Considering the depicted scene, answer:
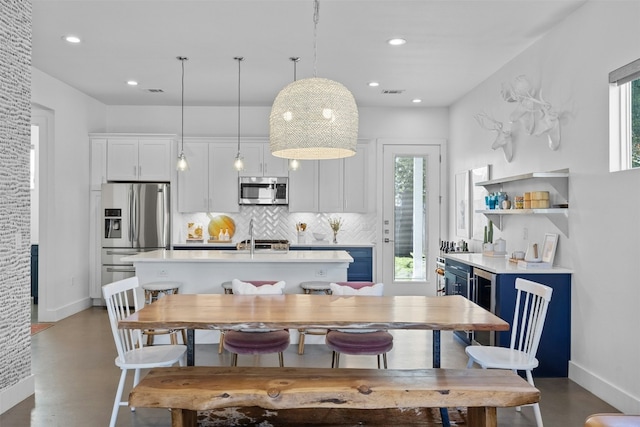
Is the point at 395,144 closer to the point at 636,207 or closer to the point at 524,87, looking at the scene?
the point at 524,87

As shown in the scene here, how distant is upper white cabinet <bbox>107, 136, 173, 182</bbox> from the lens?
697 centimetres

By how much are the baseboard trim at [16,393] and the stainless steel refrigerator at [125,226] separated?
3229mm

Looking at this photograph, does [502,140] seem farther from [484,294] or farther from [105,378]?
[105,378]

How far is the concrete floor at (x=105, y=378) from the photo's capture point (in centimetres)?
321

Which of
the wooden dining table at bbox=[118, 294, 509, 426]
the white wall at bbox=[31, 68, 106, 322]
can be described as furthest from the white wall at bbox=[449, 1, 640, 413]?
the white wall at bbox=[31, 68, 106, 322]

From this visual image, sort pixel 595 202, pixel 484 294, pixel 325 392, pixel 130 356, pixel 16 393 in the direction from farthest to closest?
pixel 484 294 → pixel 595 202 → pixel 16 393 → pixel 130 356 → pixel 325 392

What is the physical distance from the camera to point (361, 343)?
3.27m

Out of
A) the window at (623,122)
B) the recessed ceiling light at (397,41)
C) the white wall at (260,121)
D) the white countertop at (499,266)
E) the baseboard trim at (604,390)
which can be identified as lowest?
the baseboard trim at (604,390)

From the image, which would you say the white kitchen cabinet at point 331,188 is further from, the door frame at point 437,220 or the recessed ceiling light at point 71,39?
the recessed ceiling light at point 71,39

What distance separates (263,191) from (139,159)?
185cm

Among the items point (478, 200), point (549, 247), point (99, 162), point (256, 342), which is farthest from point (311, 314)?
point (99, 162)

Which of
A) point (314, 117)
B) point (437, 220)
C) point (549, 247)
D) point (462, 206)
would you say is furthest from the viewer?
point (437, 220)

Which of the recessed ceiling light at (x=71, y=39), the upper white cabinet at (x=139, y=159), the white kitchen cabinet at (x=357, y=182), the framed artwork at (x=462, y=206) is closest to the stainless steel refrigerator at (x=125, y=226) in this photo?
the upper white cabinet at (x=139, y=159)

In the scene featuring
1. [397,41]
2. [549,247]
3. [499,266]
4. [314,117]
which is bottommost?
[499,266]
